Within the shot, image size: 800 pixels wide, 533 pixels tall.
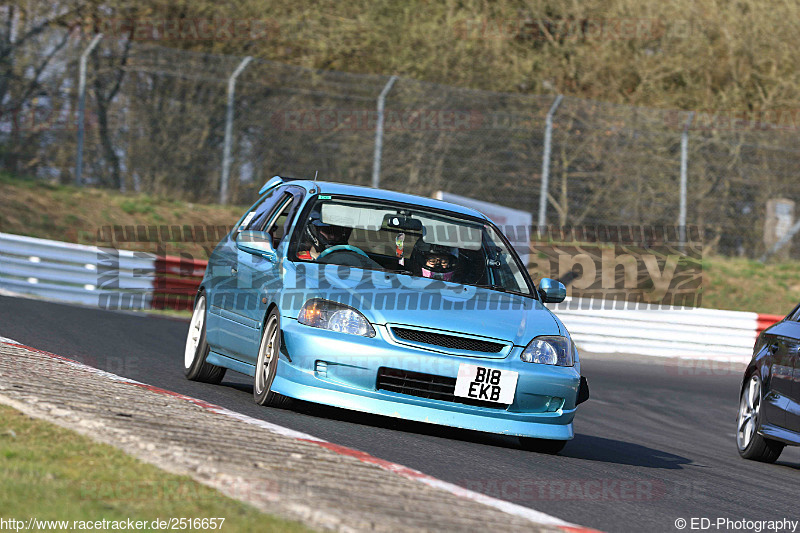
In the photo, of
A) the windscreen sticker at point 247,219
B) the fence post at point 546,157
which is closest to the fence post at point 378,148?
the fence post at point 546,157

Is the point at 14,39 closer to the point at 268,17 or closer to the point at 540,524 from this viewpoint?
the point at 268,17

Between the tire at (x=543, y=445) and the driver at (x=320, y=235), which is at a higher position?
the driver at (x=320, y=235)

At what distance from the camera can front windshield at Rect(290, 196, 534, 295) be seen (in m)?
8.24

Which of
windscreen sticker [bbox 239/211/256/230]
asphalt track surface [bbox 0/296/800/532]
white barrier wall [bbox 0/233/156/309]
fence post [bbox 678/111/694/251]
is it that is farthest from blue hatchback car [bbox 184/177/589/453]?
fence post [bbox 678/111/694/251]

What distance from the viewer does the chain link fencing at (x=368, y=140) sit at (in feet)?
73.9

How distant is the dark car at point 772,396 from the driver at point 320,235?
3374mm

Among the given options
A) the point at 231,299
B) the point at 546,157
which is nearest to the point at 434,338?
the point at 231,299

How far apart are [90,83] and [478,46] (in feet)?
34.9

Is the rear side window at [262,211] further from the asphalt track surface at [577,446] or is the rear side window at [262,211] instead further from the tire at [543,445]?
the tire at [543,445]

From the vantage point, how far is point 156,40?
1110 inches

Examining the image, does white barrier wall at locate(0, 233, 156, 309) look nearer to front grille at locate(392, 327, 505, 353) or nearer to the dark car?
the dark car

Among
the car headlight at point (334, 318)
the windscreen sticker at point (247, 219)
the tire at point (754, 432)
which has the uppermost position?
the windscreen sticker at point (247, 219)

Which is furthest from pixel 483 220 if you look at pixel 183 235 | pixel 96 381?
pixel 183 235

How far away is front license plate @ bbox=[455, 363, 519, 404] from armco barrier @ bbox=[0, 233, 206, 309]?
37.1ft
